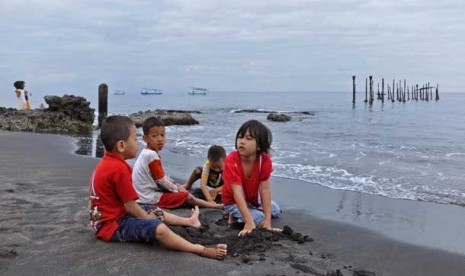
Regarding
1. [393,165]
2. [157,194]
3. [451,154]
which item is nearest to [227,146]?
[393,165]

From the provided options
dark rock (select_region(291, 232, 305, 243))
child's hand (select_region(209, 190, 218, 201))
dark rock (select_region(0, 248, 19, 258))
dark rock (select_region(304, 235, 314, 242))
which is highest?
dark rock (select_region(0, 248, 19, 258))

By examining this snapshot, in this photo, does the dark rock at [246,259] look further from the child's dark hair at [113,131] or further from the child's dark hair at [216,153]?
the child's dark hair at [216,153]

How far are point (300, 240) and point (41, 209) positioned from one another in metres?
3.06

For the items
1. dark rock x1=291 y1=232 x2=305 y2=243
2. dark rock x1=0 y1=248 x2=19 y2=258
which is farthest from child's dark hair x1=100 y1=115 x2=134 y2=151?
dark rock x1=291 y1=232 x2=305 y2=243

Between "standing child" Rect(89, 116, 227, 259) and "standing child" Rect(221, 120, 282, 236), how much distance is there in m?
1.08

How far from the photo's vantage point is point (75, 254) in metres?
3.99

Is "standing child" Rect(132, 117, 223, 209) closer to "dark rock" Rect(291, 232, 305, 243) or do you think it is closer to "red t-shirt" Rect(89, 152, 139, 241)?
"red t-shirt" Rect(89, 152, 139, 241)

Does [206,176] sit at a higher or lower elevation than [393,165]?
higher

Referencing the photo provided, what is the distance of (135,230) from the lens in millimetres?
4188

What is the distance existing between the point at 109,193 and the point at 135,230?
0.40 meters

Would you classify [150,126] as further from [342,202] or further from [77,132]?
[77,132]

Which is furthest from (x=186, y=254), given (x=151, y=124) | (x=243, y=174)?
(x=151, y=124)

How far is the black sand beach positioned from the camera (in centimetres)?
377

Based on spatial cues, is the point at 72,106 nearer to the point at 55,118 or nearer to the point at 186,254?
the point at 55,118
